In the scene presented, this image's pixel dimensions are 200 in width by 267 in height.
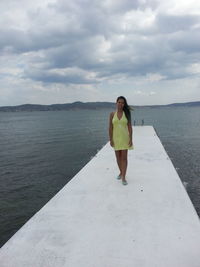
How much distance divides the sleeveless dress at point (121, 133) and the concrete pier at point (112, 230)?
110 centimetres

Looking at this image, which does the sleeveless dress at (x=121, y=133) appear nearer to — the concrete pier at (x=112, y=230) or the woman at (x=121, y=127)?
the woman at (x=121, y=127)

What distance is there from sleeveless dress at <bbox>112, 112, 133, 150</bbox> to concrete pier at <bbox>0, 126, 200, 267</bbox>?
1096 millimetres

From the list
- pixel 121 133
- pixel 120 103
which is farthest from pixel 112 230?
pixel 120 103

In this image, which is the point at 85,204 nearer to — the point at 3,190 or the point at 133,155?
the point at 133,155

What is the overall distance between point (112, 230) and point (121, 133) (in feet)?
8.38

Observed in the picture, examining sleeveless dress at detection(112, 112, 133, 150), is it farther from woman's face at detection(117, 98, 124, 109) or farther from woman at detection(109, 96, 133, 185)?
woman's face at detection(117, 98, 124, 109)

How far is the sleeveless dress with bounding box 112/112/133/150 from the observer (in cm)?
581

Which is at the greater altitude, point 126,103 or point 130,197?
point 126,103

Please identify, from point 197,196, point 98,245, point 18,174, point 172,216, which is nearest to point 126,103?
point 172,216

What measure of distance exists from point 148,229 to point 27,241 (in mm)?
1979

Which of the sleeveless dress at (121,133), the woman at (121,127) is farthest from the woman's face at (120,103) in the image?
the sleeveless dress at (121,133)

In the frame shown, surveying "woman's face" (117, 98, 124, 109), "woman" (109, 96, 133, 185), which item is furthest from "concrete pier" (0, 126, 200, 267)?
"woman's face" (117, 98, 124, 109)

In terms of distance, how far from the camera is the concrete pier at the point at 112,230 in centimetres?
318

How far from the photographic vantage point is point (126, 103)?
573 cm
